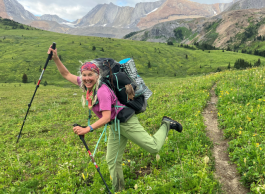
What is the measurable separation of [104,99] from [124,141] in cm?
156

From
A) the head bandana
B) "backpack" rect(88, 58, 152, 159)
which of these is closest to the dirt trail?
"backpack" rect(88, 58, 152, 159)

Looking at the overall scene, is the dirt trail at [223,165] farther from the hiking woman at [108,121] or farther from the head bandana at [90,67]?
the head bandana at [90,67]

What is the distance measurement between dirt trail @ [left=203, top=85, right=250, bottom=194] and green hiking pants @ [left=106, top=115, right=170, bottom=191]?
1.78 meters

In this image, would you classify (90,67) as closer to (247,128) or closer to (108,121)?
(108,121)

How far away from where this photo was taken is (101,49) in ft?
335

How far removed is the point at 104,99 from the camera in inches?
144

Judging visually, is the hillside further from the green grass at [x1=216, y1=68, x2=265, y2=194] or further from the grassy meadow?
the green grass at [x1=216, y1=68, x2=265, y2=194]

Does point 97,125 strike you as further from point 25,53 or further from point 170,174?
point 25,53

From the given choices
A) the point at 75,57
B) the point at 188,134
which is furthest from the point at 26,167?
the point at 75,57

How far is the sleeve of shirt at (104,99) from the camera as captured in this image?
143 inches

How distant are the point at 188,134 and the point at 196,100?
4667 mm

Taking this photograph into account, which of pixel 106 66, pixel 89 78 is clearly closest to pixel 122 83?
pixel 106 66

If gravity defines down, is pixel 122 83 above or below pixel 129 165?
above

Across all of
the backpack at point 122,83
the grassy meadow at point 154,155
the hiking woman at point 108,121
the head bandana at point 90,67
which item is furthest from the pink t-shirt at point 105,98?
the grassy meadow at point 154,155
